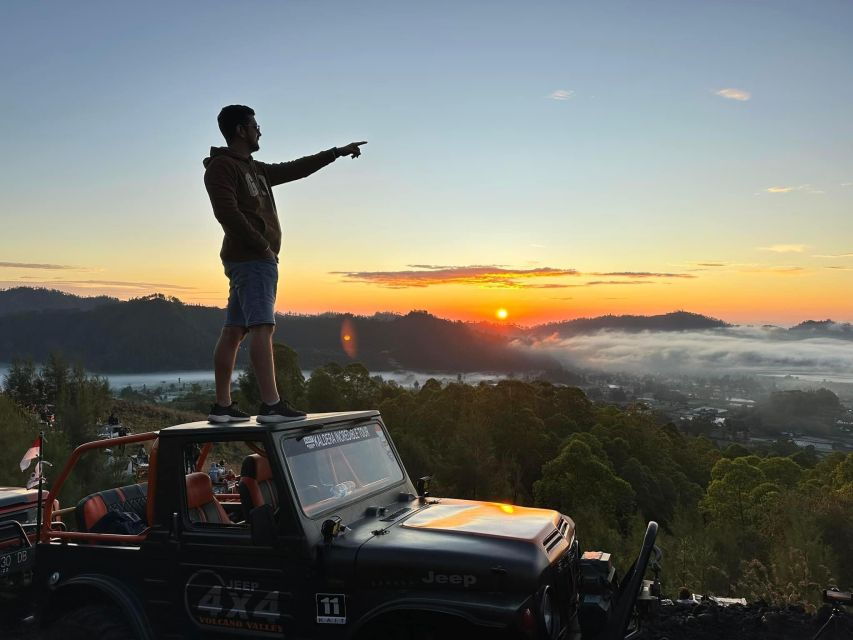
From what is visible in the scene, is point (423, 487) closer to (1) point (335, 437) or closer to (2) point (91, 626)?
(1) point (335, 437)

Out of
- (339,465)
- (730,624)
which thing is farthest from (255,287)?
(730,624)

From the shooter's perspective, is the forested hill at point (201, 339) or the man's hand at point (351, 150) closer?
the man's hand at point (351, 150)

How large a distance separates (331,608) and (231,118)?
3.92 m

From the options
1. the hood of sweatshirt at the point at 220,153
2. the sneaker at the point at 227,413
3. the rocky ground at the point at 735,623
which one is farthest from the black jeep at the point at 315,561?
the rocky ground at the point at 735,623

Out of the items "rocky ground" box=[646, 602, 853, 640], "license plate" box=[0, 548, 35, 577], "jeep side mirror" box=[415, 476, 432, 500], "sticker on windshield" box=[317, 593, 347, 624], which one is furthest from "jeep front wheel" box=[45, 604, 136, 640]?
"rocky ground" box=[646, 602, 853, 640]

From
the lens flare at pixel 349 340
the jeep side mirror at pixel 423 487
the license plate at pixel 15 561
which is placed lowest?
the lens flare at pixel 349 340

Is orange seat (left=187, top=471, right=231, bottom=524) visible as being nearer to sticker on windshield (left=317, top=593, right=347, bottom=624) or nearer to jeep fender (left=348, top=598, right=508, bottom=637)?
sticker on windshield (left=317, top=593, right=347, bottom=624)

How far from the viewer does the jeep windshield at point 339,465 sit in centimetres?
479

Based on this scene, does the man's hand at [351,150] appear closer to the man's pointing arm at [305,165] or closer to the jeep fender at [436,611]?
the man's pointing arm at [305,165]

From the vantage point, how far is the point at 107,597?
5.26m

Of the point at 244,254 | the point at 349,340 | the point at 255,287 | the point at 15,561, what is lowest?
the point at 349,340

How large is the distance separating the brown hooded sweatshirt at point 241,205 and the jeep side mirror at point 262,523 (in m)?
2.23

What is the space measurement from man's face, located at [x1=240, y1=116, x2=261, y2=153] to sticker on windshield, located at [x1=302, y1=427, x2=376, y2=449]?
254 cm

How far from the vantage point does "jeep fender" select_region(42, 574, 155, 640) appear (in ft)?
16.0
